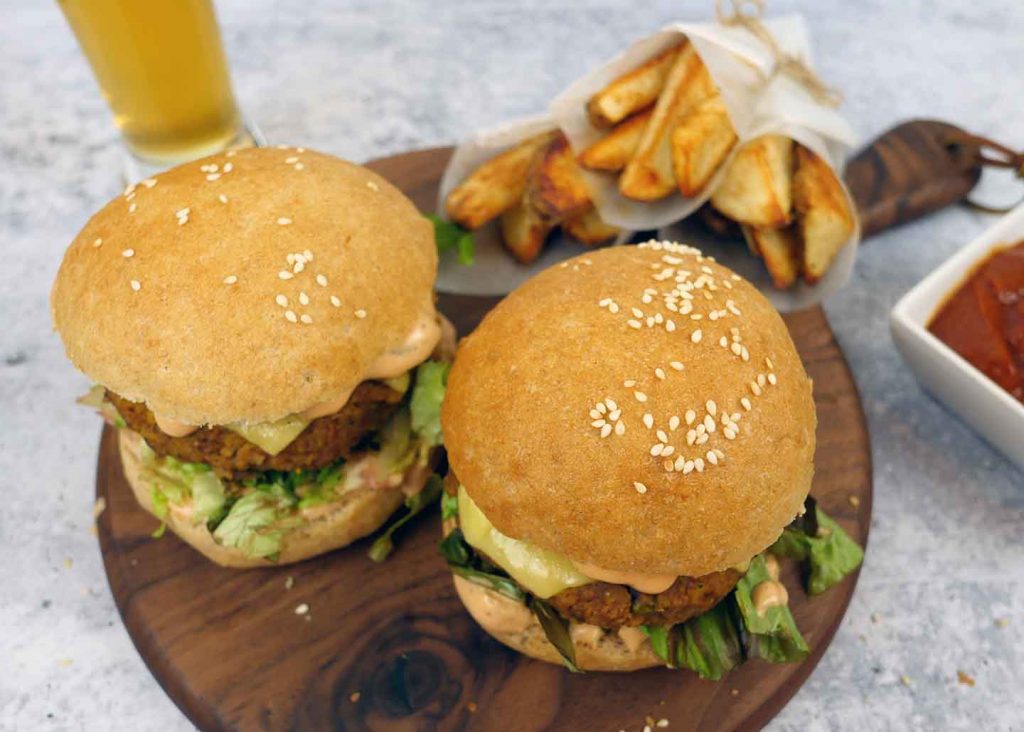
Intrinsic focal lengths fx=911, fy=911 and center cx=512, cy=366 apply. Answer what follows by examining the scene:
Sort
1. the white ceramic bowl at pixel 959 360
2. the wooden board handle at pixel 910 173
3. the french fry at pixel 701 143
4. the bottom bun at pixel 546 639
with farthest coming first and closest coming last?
the wooden board handle at pixel 910 173 → the french fry at pixel 701 143 → the white ceramic bowl at pixel 959 360 → the bottom bun at pixel 546 639

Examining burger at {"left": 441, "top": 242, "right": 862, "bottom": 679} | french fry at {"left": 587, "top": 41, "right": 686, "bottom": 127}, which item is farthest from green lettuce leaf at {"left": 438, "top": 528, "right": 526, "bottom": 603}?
french fry at {"left": 587, "top": 41, "right": 686, "bottom": 127}

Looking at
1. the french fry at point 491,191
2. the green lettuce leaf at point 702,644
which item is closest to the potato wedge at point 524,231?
the french fry at point 491,191

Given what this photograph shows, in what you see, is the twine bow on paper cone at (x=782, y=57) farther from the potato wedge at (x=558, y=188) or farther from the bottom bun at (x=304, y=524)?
the bottom bun at (x=304, y=524)

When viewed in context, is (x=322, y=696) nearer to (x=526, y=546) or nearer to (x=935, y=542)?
(x=526, y=546)

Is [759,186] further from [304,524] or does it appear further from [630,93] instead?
[304,524]

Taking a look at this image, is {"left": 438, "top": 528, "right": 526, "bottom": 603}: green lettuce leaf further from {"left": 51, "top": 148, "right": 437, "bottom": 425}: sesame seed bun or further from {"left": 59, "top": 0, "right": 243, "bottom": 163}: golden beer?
{"left": 59, "top": 0, "right": 243, "bottom": 163}: golden beer

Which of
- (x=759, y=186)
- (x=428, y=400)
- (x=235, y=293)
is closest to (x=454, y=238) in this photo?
(x=428, y=400)

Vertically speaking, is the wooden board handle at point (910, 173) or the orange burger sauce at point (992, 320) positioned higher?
the orange burger sauce at point (992, 320)
